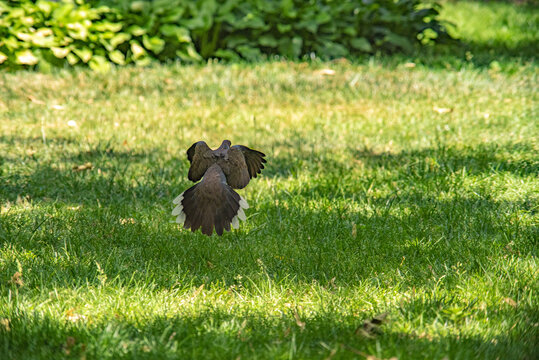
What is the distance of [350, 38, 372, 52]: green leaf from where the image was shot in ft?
31.7

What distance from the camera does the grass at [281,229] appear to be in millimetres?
2594

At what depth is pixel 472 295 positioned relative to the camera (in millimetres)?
2945

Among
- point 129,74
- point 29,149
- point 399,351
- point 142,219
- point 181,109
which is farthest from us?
point 129,74

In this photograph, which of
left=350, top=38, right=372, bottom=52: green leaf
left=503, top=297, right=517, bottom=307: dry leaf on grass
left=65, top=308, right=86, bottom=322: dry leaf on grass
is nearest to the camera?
left=65, top=308, right=86, bottom=322: dry leaf on grass

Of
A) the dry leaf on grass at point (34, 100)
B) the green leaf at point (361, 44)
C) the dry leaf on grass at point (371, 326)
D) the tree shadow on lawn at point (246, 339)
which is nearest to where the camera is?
the tree shadow on lawn at point (246, 339)

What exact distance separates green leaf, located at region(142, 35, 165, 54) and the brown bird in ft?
17.9

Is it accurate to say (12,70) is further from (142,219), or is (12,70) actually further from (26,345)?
(26,345)

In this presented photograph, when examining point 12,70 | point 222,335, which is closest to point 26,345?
point 222,335

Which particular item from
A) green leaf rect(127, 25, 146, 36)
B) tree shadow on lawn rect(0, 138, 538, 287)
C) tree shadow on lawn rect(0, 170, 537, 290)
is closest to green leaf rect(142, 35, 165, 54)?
green leaf rect(127, 25, 146, 36)

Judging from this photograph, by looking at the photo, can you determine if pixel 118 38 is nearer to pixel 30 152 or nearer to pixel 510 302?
pixel 30 152

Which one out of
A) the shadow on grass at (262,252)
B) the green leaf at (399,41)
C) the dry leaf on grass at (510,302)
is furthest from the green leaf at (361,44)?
the dry leaf on grass at (510,302)

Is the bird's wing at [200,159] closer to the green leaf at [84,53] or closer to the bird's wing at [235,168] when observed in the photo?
the bird's wing at [235,168]

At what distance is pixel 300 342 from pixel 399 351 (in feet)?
1.27

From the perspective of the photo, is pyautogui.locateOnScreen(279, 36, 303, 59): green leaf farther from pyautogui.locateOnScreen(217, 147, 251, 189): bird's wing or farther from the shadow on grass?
pyautogui.locateOnScreen(217, 147, 251, 189): bird's wing
